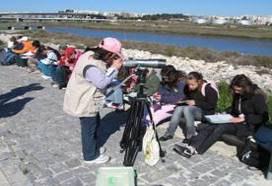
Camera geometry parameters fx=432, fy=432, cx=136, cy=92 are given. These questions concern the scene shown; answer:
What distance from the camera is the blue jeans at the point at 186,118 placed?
239 inches

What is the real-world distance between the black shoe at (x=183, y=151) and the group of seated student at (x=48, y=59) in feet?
17.4

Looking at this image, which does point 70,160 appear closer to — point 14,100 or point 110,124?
point 110,124

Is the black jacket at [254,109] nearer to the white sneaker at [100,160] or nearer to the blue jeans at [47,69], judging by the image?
the white sneaker at [100,160]

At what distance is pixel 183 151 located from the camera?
570 centimetres

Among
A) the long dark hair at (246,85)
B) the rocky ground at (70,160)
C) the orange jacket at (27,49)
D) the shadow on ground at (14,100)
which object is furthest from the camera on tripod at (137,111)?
the orange jacket at (27,49)

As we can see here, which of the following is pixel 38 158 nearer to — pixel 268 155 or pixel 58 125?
pixel 58 125

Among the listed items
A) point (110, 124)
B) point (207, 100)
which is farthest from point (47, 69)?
point (207, 100)

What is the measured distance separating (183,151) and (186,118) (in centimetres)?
63

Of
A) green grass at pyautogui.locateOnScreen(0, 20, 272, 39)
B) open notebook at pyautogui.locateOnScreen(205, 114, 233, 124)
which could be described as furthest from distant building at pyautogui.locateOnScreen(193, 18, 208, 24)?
open notebook at pyautogui.locateOnScreen(205, 114, 233, 124)

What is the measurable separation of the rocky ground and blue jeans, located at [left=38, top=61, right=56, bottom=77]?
11.6ft

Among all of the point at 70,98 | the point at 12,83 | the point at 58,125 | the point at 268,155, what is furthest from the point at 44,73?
the point at 268,155

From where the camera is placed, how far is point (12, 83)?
38.3ft

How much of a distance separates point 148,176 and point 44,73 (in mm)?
8189

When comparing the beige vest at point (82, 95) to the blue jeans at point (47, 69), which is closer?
the beige vest at point (82, 95)
